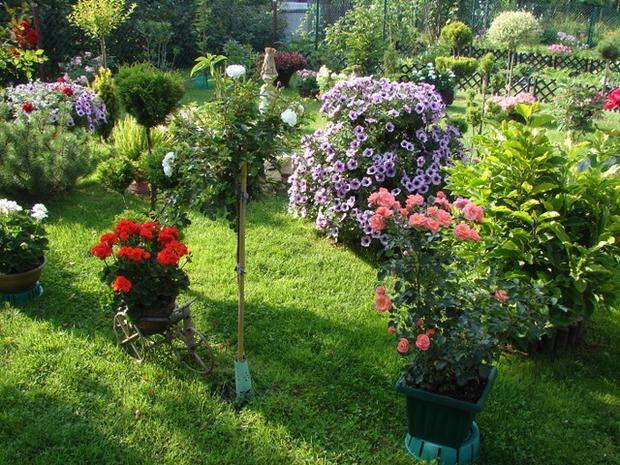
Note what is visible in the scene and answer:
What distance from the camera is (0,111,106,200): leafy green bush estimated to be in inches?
232

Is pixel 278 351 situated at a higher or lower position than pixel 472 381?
lower

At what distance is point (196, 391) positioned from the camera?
3.53 metres

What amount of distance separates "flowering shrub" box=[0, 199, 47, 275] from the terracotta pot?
54 millimetres

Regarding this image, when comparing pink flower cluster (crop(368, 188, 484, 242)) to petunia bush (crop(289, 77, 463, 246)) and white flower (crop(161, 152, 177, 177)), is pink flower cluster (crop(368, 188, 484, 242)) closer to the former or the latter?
white flower (crop(161, 152, 177, 177))

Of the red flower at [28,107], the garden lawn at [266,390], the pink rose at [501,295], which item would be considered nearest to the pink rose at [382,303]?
the pink rose at [501,295]

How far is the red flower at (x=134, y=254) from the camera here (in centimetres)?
346

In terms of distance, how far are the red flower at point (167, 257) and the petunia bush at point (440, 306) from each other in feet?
3.95

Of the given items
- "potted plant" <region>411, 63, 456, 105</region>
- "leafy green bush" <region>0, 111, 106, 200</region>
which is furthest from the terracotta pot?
"potted plant" <region>411, 63, 456, 105</region>

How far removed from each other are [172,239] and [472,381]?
6.13 feet

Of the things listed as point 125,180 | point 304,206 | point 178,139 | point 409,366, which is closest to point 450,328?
point 409,366

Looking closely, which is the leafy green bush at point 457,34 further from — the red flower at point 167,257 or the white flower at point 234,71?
the red flower at point 167,257

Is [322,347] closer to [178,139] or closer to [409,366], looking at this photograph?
[409,366]

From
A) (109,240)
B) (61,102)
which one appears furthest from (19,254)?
(61,102)

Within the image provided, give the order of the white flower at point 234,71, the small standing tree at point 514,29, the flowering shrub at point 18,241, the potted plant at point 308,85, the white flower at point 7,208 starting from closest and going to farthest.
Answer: the white flower at point 234,71, the flowering shrub at point 18,241, the white flower at point 7,208, the potted plant at point 308,85, the small standing tree at point 514,29
